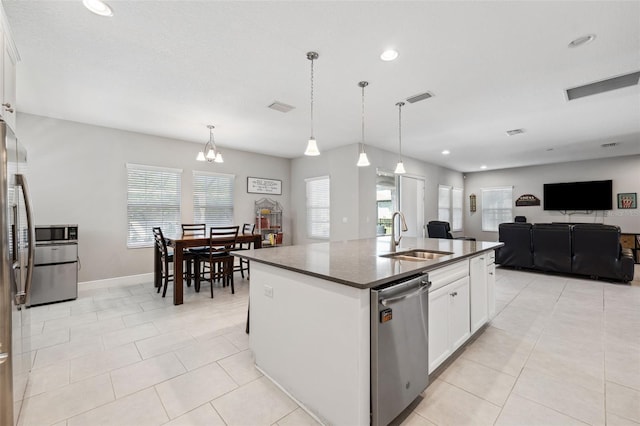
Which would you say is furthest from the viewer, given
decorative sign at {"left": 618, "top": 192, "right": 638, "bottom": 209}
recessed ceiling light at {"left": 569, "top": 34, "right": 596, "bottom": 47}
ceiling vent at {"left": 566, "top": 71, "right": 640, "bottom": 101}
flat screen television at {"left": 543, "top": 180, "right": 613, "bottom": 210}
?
flat screen television at {"left": 543, "top": 180, "right": 613, "bottom": 210}

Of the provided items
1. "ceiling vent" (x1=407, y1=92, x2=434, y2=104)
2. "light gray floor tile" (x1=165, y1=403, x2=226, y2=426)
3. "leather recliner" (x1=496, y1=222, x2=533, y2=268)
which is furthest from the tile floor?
"ceiling vent" (x1=407, y1=92, x2=434, y2=104)

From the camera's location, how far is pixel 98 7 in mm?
1949

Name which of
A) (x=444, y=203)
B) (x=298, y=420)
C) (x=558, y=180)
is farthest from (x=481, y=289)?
(x=558, y=180)

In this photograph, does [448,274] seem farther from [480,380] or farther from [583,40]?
[583,40]

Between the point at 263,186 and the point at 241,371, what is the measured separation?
4924 mm

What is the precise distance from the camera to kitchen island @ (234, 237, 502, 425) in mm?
1481

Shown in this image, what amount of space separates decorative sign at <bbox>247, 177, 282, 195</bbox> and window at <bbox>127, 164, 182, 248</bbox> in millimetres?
1532

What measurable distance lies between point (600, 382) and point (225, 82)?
4.23 metres

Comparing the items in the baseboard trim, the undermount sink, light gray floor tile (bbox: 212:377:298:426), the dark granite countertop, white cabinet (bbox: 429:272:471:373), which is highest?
the dark granite countertop

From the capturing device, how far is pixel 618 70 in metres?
2.79

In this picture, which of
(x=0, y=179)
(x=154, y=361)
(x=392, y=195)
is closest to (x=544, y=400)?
(x=154, y=361)

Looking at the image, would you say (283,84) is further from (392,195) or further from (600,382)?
(392,195)

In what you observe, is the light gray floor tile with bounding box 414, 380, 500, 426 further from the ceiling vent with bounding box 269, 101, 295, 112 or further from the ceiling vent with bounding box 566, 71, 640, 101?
the ceiling vent with bounding box 566, 71, 640, 101

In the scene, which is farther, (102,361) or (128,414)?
(102,361)
